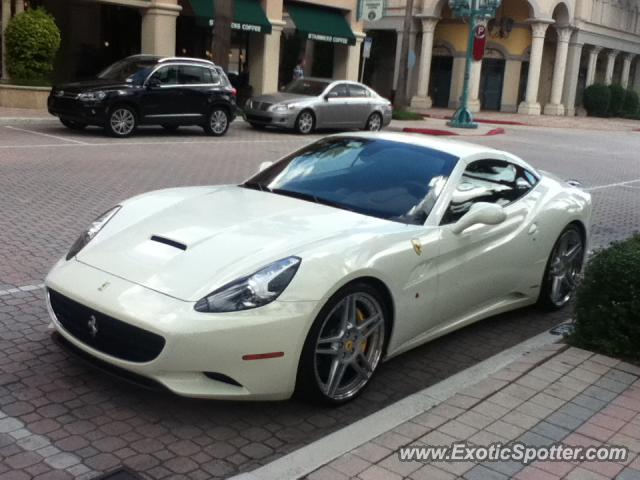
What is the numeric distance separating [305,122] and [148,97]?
18.8ft

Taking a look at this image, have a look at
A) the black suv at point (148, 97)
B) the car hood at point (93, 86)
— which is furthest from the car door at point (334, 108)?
the car hood at point (93, 86)

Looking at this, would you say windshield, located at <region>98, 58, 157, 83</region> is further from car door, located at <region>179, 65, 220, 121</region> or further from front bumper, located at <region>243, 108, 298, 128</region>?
front bumper, located at <region>243, 108, 298, 128</region>

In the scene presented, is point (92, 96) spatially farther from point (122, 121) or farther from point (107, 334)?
point (107, 334)

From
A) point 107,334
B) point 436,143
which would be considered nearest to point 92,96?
point 436,143

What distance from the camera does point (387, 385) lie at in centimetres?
485

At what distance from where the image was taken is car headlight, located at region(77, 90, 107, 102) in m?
16.2

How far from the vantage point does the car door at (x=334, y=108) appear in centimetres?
2206

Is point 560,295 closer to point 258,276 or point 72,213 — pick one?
point 258,276

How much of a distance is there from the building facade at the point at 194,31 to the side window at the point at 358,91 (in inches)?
168

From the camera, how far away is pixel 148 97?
17219 millimetres

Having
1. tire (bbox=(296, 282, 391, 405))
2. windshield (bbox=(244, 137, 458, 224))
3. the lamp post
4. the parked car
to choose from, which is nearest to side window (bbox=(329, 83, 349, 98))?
the parked car

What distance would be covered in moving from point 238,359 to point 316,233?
945 mm

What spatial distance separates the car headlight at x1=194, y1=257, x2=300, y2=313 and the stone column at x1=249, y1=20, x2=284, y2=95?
75.9ft

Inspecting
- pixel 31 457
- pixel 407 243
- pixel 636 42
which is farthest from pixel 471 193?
pixel 636 42
